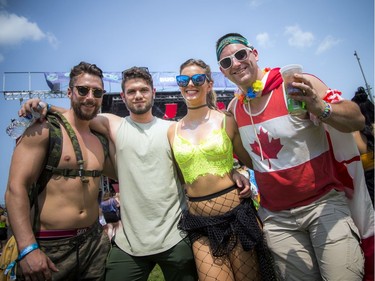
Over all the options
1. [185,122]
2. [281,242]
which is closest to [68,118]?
[185,122]

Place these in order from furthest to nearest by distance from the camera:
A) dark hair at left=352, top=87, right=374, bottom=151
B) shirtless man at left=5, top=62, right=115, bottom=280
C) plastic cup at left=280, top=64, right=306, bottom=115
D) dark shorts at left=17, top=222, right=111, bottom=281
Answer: dark hair at left=352, top=87, right=374, bottom=151 < dark shorts at left=17, top=222, right=111, bottom=281 < shirtless man at left=5, top=62, right=115, bottom=280 < plastic cup at left=280, top=64, right=306, bottom=115

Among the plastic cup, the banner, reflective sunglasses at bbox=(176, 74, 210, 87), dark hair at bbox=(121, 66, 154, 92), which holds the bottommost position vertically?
the plastic cup

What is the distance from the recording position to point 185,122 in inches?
110

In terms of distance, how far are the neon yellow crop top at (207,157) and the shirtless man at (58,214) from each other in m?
0.89

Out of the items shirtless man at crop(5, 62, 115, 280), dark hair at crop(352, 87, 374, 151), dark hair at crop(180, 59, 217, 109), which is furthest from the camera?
→ dark hair at crop(352, 87, 374, 151)

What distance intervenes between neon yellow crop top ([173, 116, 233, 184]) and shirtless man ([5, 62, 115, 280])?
0.89m

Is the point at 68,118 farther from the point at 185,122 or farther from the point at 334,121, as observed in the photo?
the point at 334,121

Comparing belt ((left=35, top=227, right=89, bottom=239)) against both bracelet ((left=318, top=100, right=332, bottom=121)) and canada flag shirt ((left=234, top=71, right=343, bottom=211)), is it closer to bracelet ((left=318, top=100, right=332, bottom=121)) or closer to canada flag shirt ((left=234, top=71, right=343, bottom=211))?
canada flag shirt ((left=234, top=71, right=343, bottom=211))

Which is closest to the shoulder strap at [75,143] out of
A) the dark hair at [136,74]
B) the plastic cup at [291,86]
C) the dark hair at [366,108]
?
the dark hair at [136,74]

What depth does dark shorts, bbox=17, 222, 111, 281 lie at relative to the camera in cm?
212

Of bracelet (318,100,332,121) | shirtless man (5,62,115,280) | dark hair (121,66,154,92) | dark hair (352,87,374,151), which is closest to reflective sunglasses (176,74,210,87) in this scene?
dark hair (121,66,154,92)

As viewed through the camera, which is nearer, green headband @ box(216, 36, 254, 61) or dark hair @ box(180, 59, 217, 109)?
green headband @ box(216, 36, 254, 61)

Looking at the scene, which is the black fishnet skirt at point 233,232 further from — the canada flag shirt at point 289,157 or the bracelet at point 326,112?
the bracelet at point 326,112

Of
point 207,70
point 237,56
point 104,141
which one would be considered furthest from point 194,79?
point 104,141
